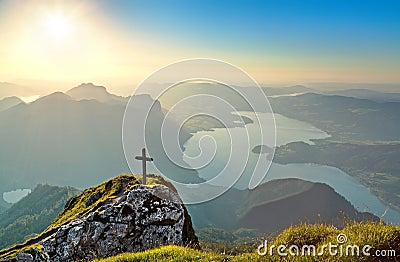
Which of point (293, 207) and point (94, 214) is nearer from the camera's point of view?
point (94, 214)

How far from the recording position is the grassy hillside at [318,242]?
5.46 metres

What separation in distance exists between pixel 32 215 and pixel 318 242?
644ft

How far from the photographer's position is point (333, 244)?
19.2 feet

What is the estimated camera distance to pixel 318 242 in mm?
6566

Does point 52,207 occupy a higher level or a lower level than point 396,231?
lower

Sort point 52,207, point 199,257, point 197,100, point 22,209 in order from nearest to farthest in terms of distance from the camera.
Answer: point 199,257
point 197,100
point 52,207
point 22,209

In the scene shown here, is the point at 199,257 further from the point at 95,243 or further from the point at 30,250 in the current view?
the point at 30,250

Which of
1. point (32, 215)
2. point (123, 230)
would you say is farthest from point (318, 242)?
point (32, 215)

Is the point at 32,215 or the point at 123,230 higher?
the point at 123,230

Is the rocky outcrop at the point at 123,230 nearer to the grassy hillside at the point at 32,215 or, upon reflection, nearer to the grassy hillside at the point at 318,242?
the grassy hillside at the point at 318,242

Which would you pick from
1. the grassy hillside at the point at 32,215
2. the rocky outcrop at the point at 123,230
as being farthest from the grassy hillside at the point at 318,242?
the grassy hillside at the point at 32,215

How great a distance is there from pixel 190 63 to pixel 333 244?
9.01m

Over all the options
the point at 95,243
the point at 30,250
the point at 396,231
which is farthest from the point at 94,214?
the point at 396,231

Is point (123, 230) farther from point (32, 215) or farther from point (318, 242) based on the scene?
point (32, 215)
